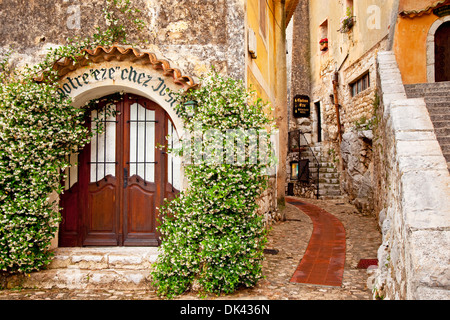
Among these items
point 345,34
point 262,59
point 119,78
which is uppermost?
point 345,34

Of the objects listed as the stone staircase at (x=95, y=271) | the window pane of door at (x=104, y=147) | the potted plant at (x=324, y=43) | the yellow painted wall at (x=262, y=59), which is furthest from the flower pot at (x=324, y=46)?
the stone staircase at (x=95, y=271)

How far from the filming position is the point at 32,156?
421 cm

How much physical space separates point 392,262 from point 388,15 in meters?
7.63

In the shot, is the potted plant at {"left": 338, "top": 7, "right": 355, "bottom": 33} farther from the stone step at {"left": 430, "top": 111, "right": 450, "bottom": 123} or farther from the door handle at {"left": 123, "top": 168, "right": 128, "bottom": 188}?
the door handle at {"left": 123, "top": 168, "right": 128, "bottom": 188}

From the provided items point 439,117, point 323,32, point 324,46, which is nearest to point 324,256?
point 439,117

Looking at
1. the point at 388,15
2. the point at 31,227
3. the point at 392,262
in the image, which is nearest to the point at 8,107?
the point at 31,227

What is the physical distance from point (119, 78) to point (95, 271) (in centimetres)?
251

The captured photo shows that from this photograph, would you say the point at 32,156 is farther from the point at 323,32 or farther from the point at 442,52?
the point at 323,32

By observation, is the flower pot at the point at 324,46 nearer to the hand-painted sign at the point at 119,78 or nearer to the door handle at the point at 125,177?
the hand-painted sign at the point at 119,78

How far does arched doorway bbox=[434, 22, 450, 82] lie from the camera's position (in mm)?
8062

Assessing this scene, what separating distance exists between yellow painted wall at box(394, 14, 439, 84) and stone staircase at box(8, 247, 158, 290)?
276 inches

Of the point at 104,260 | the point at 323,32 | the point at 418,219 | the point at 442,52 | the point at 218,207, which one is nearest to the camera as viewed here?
the point at 418,219

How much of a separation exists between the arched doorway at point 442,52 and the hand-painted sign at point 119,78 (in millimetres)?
6796
